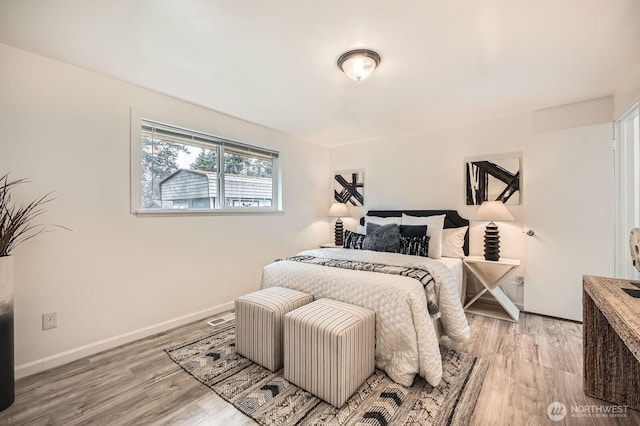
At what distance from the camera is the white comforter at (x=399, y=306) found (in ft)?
5.88

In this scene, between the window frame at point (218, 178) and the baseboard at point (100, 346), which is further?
the window frame at point (218, 178)

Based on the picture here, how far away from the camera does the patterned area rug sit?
5.01 feet

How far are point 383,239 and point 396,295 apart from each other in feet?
4.27

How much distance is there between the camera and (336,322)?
1.71 meters

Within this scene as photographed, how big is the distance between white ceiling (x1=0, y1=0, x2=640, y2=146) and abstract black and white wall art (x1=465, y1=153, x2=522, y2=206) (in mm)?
637

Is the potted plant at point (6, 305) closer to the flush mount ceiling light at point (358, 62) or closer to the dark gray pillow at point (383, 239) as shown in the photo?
the flush mount ceiling light at point (358, 62)

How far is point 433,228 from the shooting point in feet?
10.5

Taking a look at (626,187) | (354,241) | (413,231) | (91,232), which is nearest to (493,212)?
(413,231)

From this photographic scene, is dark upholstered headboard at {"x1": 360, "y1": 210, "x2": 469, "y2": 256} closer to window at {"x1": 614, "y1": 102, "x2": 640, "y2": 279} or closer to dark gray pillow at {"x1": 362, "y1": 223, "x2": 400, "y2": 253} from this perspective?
dark gray pillow at {"x1": 362, "y1": 223, "x2": 400, "y2": 253}

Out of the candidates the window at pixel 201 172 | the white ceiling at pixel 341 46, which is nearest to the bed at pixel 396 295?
the window at pixel 201 172

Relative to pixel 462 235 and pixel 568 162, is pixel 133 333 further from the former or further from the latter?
pixel 568 162

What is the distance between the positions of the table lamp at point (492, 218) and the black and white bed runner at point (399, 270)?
1290 mm

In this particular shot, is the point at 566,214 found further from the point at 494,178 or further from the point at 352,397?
the point at 352,397

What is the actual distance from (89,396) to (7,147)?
68.5 inches
